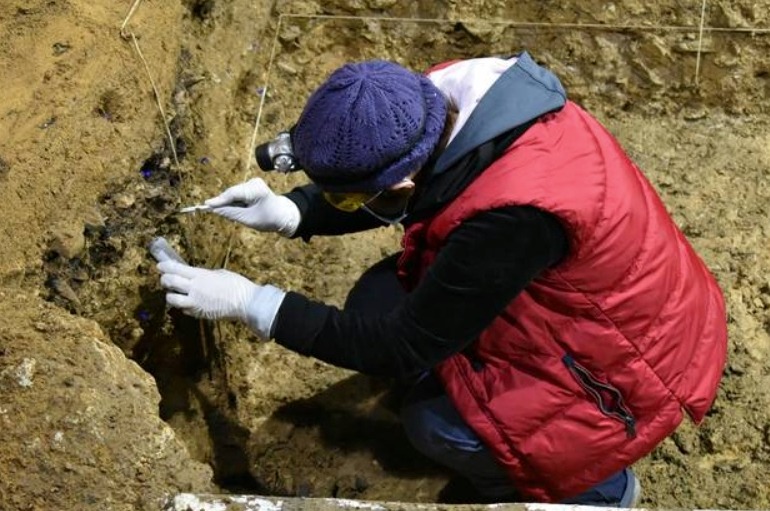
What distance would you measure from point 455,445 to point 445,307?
45cm

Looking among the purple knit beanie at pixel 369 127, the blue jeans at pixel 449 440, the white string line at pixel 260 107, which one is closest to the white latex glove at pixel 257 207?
the blue jeans at pixel 449 440

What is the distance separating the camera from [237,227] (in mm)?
2527

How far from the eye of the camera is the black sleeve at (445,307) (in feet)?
4.89

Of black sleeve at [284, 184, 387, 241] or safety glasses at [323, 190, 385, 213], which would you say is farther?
black sleeve at [284, 184, 387, 241]

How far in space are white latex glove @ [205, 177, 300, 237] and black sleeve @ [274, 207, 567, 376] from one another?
30 centimetres

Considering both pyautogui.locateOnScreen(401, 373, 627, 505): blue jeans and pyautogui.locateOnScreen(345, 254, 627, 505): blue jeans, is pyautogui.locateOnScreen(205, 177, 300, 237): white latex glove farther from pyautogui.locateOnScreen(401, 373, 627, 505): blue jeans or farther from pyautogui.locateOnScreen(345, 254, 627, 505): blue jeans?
pyautogui.locateOnScreen(401, 373, 627, 505): blue jeans

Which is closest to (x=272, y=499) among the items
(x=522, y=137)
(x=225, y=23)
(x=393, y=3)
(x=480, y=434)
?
(x=480, y=434)

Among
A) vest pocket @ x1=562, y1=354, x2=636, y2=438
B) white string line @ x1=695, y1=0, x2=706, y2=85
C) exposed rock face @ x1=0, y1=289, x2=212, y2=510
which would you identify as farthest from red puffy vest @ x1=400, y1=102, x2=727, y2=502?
white string line @ x1=695, y1=0, x2=706, y2=85

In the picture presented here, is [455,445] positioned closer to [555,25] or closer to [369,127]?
[369,127]

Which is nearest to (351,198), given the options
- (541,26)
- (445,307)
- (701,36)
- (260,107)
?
(445,307)

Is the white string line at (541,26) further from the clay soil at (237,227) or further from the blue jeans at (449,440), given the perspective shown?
the blue jeans at (449,440)

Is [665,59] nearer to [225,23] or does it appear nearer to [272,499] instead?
[225,23]

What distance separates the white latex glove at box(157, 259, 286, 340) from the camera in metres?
1.72

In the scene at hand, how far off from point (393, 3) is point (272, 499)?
1782 millimetres
